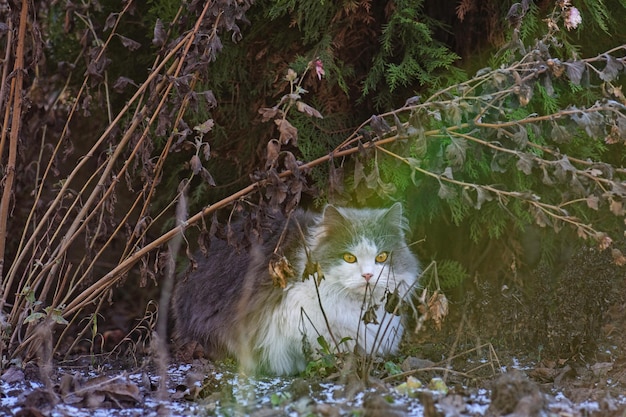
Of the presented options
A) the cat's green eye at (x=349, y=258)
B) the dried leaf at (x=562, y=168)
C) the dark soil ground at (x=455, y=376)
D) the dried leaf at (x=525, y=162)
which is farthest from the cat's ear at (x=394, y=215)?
the dried leaf at (x=562, y=168)

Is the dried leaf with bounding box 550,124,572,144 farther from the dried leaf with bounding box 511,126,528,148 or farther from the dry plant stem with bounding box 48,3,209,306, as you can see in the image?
the dry plant stem with bounding box 48,3,209,306

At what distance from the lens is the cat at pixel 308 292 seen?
13.8 ft

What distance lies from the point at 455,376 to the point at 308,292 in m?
0.87

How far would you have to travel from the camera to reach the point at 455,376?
3783mm

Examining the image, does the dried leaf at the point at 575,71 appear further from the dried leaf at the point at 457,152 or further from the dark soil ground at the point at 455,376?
the dark soil ground at the point at 455,376

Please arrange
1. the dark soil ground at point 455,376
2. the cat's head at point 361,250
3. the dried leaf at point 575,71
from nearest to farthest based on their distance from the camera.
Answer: the dark soil ground at point 455,376, the dried leaf at point 575,71, the cat's head at point 361,250

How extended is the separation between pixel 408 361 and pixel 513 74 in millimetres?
1445

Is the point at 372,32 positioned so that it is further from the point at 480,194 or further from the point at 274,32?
the point at 480,194

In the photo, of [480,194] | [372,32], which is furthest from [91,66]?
[480,194]

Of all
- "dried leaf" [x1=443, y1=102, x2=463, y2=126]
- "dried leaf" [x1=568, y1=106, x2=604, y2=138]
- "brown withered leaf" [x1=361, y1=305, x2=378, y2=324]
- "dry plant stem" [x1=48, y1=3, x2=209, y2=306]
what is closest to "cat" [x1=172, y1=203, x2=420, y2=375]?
"brown withered leaf" [x1=361, y1=305, x2=378, y2=324]

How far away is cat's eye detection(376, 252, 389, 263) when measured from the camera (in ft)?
14.1

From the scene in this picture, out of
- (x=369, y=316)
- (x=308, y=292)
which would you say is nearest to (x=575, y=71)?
(x=369, y=316)

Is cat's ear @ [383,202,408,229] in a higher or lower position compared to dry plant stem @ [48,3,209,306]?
lower

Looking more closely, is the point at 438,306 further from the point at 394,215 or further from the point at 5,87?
the point at 5,87
